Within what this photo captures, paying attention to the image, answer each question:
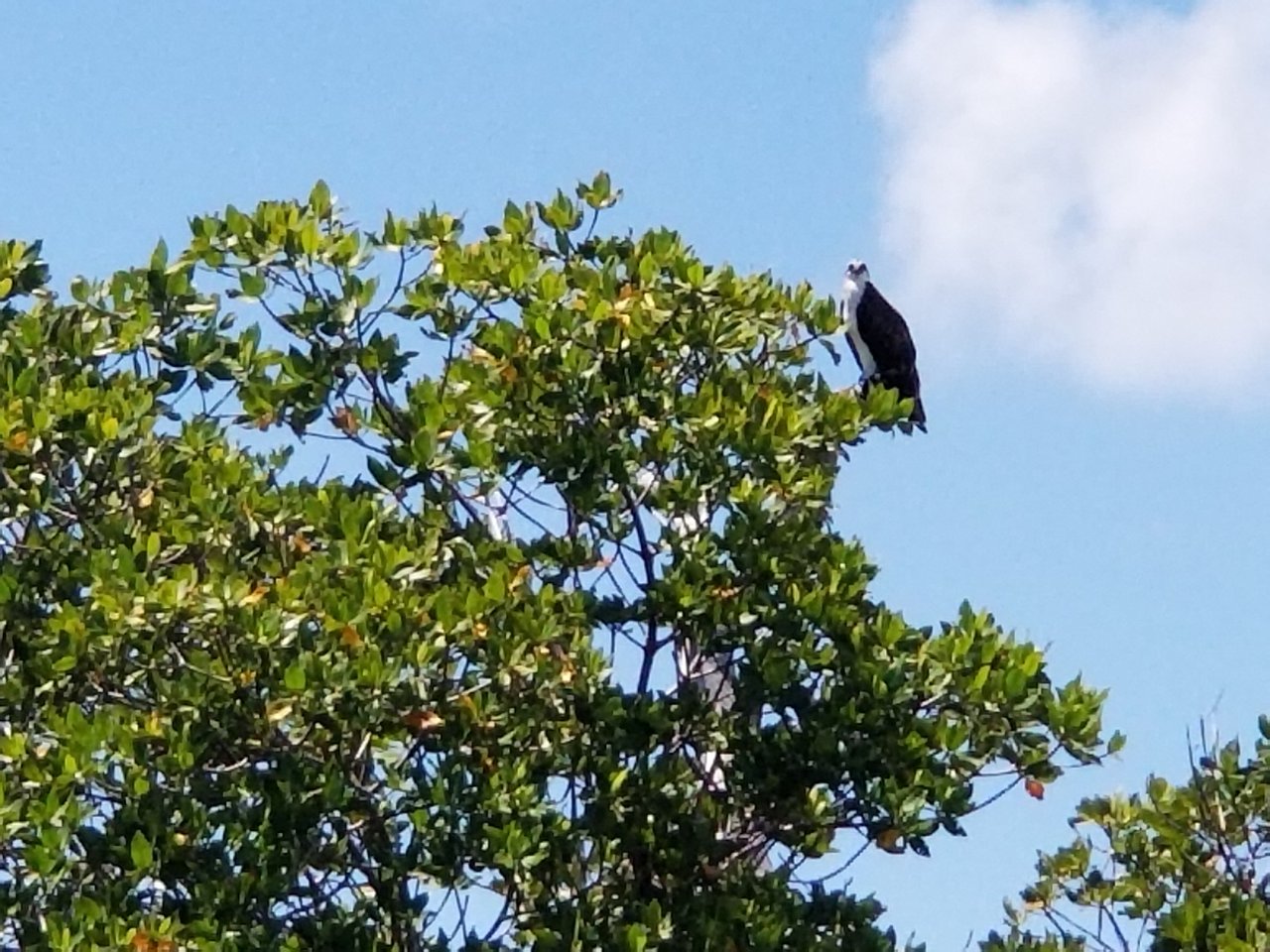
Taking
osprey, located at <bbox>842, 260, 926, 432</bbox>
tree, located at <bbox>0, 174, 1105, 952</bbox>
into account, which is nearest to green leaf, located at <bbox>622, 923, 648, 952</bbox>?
tree, located at <bbox>0, 174, 1105, 952</bbox>

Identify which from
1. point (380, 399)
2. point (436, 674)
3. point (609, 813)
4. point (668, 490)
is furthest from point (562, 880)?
point (380, 399)

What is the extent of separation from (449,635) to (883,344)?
4396mm

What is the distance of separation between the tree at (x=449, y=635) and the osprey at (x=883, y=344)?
7.21ft

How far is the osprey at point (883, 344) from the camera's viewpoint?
428 inches

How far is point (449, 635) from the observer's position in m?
7.29

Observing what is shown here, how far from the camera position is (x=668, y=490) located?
799 centimetres

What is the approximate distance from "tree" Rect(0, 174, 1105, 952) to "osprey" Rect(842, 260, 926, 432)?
2.20 m

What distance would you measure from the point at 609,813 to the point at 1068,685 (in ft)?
5.59

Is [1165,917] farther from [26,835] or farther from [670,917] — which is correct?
[26,835]

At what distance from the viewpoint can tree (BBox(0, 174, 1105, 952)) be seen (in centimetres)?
715

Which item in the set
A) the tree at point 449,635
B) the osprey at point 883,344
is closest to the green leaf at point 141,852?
the tree at point 449,635

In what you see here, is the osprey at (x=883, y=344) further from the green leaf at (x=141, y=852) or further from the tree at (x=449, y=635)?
the green leaf at (x=141, y=852)

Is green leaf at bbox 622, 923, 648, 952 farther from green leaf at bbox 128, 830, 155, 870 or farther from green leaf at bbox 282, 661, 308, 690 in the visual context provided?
green leaf at bbox 128, 830, 155, 870

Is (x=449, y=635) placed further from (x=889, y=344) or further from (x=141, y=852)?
(x=889, y=344)
